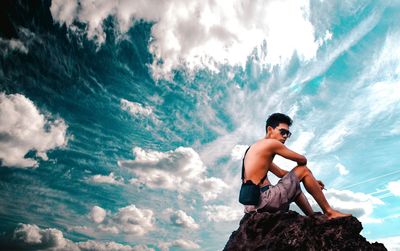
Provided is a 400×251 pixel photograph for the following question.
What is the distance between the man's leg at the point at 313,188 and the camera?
7.05 m

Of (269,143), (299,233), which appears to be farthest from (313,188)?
(269,143)

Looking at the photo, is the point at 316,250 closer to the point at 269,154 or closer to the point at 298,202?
the point at 298,202

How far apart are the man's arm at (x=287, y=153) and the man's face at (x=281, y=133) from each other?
0.63 meters

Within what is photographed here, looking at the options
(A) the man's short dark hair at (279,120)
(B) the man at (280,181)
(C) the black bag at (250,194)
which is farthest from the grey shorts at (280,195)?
(A) the man's short dark hair at (279,120)

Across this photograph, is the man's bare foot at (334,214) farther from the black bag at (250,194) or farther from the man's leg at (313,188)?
the black bag at (250,194)

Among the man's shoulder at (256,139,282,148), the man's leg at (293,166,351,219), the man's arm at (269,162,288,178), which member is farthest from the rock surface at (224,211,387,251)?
the man's shoulder at (256,139,282,148)

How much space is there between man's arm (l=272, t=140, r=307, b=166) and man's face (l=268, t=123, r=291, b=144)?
632 mm

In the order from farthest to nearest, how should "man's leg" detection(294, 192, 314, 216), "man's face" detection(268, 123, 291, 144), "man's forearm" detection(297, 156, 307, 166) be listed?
"man's face" detection(268, 123, 291, 144) < "man's leg" detection(294, 192, 314, 216) < "man's forearm" detection(297, 156, 307, 166)

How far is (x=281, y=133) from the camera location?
8062mm

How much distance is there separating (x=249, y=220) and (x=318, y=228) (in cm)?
165

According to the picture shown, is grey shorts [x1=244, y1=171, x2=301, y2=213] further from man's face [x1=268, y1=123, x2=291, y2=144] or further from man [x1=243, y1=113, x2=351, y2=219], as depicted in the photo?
man's face [x1=268, y1=123, x2=291, y2=144]

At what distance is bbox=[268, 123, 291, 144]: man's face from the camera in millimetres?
8062

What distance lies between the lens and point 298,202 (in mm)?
A: 7566

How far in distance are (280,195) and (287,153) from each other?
3.62 ft
